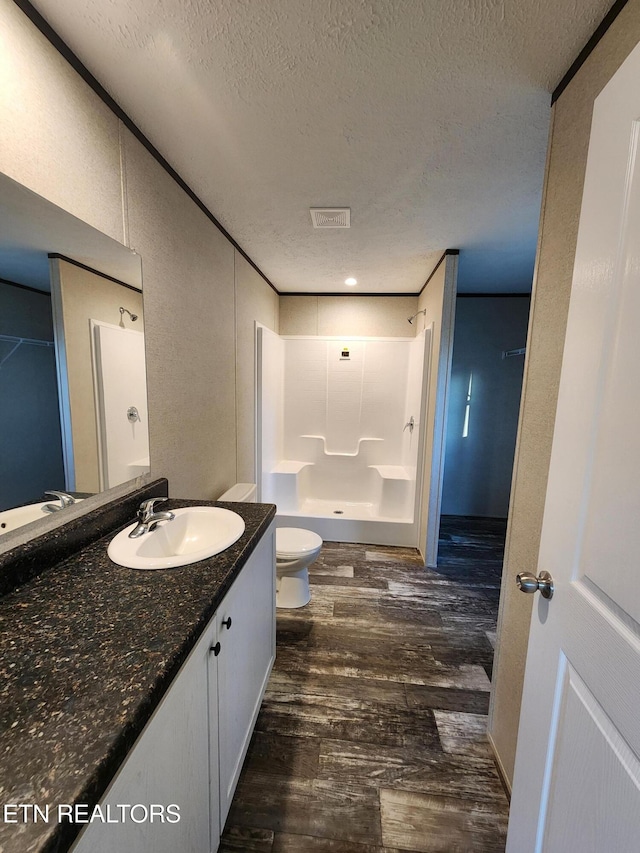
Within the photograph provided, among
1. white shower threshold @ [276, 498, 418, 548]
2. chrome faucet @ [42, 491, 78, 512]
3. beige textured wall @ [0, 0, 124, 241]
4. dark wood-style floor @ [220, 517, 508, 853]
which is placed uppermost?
beige textured wall @ [0, 0, 124, 241]

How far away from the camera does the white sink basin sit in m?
1.01

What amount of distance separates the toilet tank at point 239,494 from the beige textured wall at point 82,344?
3.23 ft

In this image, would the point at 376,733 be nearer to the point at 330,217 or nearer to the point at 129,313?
the point at 129,313

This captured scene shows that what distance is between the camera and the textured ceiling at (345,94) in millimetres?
864

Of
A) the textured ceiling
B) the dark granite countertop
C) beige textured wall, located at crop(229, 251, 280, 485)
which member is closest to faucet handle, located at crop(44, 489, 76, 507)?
the dark granite countertop

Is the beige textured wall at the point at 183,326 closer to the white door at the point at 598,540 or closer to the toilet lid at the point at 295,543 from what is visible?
the toilet lid at the point at 295,543

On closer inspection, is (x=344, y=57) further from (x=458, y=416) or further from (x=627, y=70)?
(x=458, y=416)

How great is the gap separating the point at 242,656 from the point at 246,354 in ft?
6.46

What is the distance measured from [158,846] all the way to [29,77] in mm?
1768

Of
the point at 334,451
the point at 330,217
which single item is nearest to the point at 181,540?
the point at 330,217

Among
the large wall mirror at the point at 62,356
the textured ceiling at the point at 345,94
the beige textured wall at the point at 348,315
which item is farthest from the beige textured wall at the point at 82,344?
the beige textured wall at the point at 348,315

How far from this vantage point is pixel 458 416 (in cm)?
363

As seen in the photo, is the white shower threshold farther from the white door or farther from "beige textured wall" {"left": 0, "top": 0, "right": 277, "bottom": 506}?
the white door

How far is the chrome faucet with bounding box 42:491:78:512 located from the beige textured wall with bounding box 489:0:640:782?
58.3 inches
